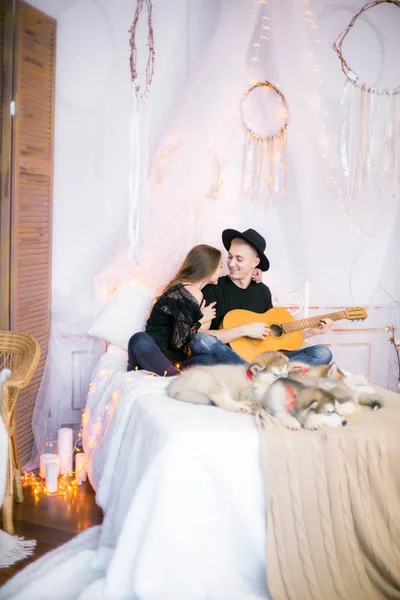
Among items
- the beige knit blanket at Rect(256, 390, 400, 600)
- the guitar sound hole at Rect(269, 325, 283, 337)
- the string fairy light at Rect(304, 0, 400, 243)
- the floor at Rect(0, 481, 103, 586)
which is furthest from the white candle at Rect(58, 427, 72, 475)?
the string fairy light at Rect(304, 0, 400, 243)

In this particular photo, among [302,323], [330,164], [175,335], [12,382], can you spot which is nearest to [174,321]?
[175,335]

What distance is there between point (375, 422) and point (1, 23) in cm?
256

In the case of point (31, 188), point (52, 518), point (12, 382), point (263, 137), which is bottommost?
point (52, 518)

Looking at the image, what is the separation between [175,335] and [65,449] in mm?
836

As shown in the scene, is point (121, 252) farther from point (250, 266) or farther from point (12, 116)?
point (12, 116)

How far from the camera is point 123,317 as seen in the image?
3547 millimetres

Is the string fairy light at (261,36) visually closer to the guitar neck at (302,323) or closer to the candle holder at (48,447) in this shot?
the guitar neck at (302,323)

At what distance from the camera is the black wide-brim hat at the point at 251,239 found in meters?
3.75

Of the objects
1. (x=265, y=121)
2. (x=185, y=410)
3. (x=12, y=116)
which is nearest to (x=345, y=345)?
(x=265, y=121)

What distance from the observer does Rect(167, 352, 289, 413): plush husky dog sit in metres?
2.46

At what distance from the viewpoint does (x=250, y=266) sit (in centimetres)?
381

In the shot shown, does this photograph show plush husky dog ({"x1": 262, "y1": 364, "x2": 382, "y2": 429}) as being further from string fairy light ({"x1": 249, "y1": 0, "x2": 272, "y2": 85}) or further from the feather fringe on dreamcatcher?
string fairy light ({"x1": 249, "y1": 0, "x2": 272, "y2": 85})

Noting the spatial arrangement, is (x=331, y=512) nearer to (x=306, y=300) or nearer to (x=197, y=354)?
(x=197, y=354)

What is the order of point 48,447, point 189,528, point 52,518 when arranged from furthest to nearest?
point 48,447
point 52,518
point 189,528
